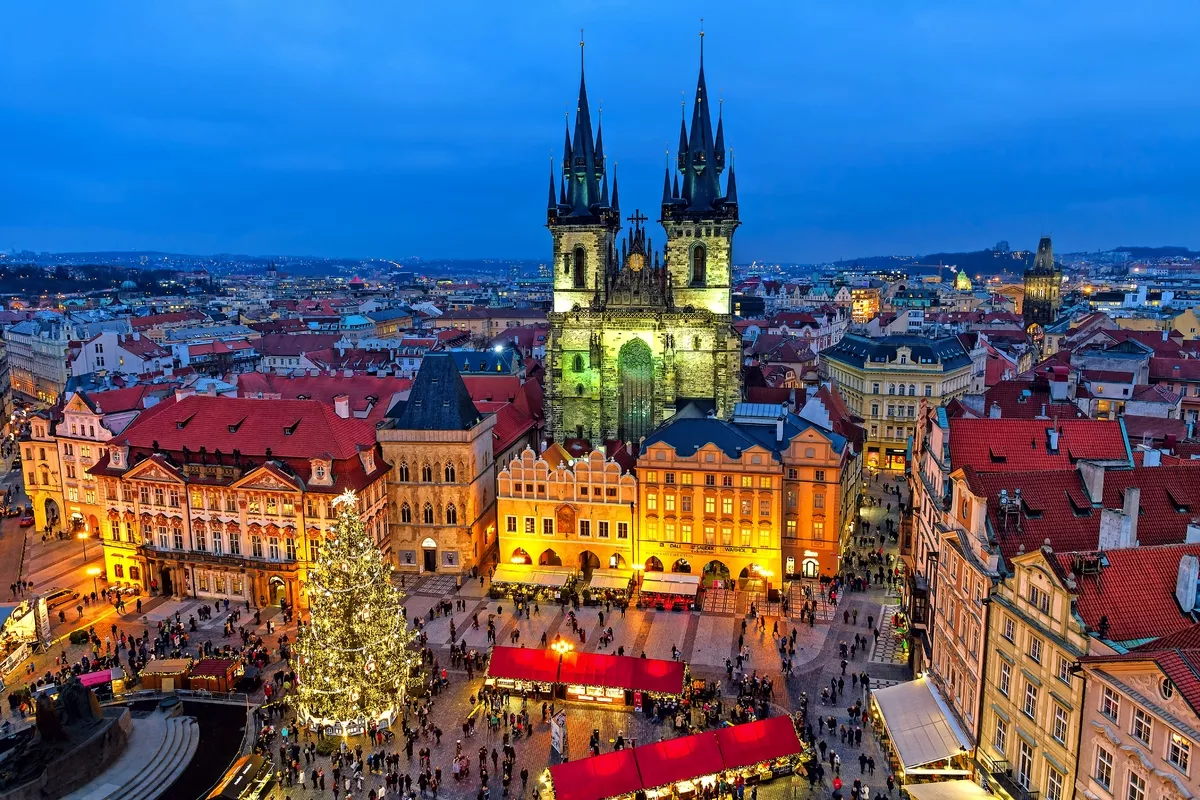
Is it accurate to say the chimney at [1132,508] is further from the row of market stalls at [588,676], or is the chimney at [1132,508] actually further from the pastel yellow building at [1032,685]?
the row of market stalls at [588,676]

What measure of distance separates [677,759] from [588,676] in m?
8.69

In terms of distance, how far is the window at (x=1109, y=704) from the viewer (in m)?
28.4

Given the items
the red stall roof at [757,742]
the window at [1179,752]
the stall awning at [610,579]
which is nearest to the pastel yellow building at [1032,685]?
the window at [1179,752]

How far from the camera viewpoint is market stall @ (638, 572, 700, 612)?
57.9 meters

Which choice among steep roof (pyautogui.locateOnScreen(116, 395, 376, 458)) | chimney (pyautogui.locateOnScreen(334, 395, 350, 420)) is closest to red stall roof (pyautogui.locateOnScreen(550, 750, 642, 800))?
steep roof (pyautogui.locateOnScreen(116, 395, 376, 458))

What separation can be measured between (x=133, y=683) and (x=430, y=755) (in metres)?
18.1

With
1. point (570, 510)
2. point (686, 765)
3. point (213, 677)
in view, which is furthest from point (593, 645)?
point (213, 677)

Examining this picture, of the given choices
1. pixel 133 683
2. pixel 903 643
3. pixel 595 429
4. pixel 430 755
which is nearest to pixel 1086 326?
pixel 595 429

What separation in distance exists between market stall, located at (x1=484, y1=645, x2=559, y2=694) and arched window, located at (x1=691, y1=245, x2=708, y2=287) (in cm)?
4801

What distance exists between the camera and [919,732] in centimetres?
3916

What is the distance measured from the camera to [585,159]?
3403 inches

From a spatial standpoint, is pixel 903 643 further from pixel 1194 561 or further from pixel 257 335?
pixel 257 335

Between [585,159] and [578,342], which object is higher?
[585,159]

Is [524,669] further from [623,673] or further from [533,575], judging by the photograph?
[533,575]
